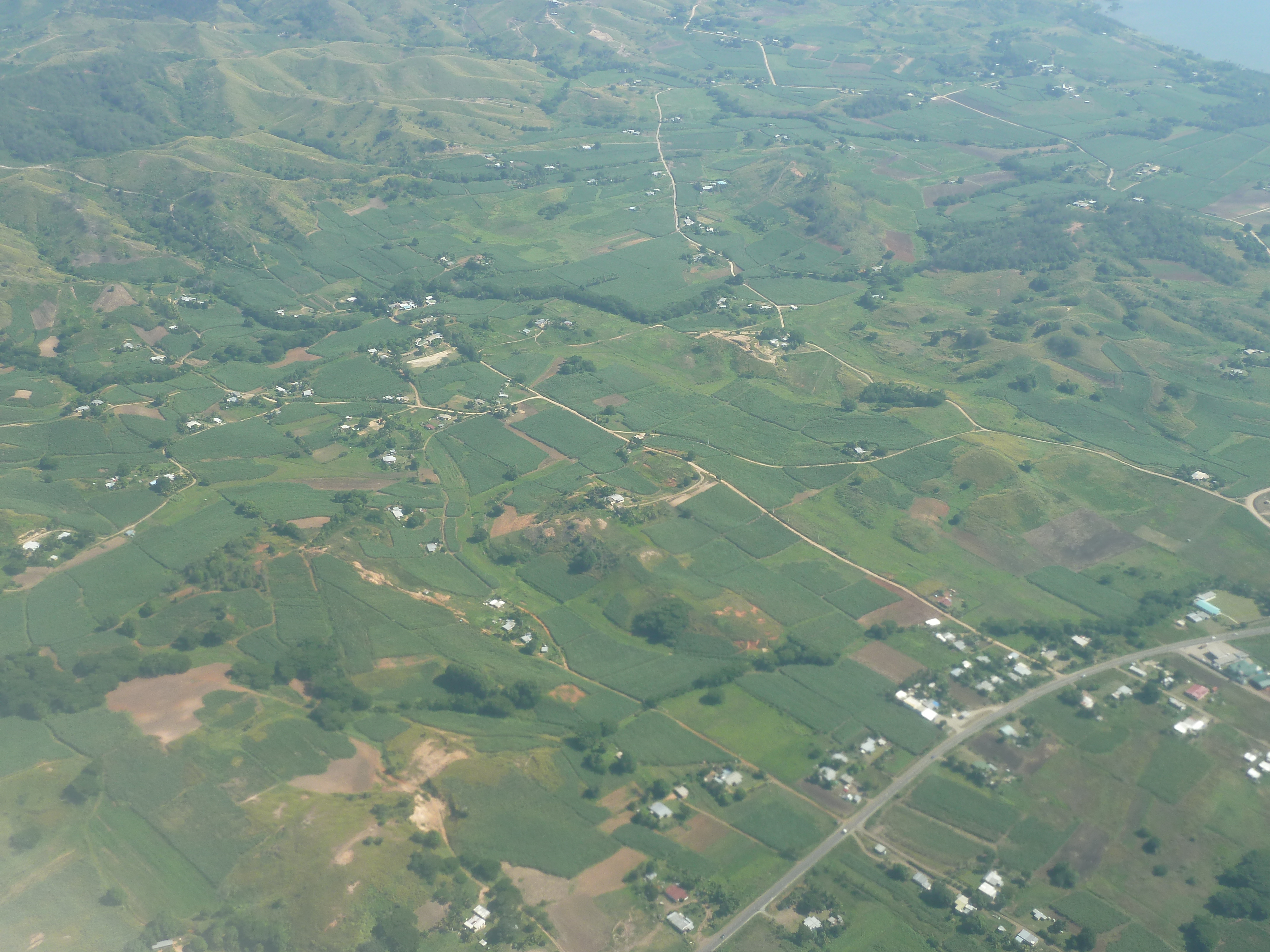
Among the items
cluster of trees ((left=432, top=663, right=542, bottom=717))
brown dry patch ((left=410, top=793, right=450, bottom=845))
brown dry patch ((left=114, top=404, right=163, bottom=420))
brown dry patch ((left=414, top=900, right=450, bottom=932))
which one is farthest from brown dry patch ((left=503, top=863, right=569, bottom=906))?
brown dry patch ((left=114, top=404, right=163, bottom=420))

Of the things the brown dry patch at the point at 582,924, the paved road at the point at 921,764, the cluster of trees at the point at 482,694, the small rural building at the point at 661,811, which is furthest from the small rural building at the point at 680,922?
the cluster of trees at the point at 482,694

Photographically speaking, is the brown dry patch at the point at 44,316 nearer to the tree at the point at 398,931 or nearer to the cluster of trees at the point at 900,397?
the tree at the point at 398,931


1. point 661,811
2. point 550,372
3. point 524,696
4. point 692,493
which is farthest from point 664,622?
point 550,372

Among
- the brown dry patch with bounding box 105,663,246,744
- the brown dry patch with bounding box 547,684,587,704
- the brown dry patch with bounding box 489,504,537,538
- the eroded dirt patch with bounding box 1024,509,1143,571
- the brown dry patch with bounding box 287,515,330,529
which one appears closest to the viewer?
the brown dry patch with bounding box 105,663,246,744

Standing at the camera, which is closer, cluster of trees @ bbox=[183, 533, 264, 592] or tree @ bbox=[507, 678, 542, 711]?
tree @ bbox=[507, 678, 542, 711]

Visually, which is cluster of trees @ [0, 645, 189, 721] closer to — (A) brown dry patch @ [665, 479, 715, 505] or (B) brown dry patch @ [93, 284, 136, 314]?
(A) brown dry patch @ [665, 479, 715, 505]

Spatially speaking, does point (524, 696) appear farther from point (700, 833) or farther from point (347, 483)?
point (347, 483)

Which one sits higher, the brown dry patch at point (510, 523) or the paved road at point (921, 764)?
the paved road at point (921, 764)
